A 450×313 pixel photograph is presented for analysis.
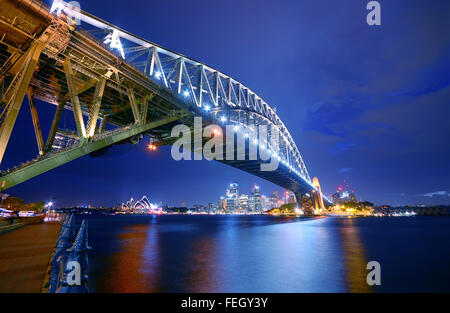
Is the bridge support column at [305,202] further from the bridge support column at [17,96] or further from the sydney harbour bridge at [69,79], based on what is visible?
the bridge support column at [17,96]

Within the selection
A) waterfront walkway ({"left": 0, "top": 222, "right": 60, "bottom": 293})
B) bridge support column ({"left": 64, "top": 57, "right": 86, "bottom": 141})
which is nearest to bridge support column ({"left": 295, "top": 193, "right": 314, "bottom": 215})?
bridge support column ({"left": 64, "top": 57, "right": 86, "bottom": 141})

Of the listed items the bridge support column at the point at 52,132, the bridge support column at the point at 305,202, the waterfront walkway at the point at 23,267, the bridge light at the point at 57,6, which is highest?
the bridge light at the point at 57,6

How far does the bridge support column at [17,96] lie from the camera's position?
9297 millimetres

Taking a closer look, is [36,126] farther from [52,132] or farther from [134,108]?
[134,108]

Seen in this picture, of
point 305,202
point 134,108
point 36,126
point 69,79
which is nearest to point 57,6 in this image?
point 69,79

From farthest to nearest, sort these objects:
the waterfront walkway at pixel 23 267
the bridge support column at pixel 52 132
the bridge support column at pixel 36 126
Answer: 1. the bridge support column at pixel 52 132
2. the bridge support column at pixel 36 126
3. the waterfront walkway at pixel 23 267

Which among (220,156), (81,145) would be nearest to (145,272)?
(81,145)

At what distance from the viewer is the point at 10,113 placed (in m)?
9.48

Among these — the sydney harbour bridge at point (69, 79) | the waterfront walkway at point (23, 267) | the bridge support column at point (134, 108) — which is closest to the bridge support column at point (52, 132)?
the sydney harbour bridge at point (69, 79)

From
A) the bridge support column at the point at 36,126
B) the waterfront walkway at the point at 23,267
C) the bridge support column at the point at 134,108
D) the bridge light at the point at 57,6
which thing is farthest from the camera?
the bridge support column at the point at 134,108

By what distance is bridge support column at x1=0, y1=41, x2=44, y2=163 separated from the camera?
9297 millimetres

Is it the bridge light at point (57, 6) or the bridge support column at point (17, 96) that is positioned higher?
the bridge light at point (57, 6)

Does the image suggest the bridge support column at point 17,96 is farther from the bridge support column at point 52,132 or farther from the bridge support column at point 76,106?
the bridge support column at point 52,132

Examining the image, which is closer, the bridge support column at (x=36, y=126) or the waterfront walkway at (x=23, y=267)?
the waterfront walkway at (x=23, y=267)
